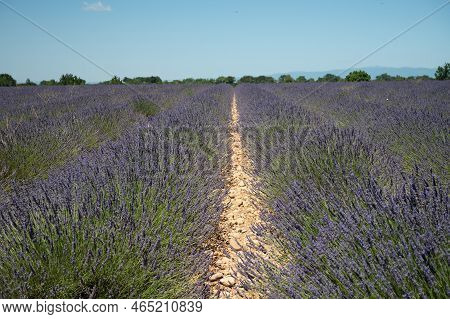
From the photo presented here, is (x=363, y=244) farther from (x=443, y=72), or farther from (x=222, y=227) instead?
(x=443, y=72)

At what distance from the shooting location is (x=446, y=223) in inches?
50.9

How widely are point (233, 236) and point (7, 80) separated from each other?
33.1m

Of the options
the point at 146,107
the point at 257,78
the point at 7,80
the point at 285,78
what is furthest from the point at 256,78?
the point at 146,107

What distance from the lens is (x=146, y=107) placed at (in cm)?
868

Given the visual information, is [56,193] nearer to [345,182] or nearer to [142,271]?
[142,271]

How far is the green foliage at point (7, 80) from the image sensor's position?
2777cm

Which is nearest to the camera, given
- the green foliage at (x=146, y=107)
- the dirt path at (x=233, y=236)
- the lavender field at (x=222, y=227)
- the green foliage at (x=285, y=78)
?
the lavender field at (x=222, y=227)

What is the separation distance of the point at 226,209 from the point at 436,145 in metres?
2.07

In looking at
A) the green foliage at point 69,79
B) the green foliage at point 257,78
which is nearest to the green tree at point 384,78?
the green foliage at point 257,78

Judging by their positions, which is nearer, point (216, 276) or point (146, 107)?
point (216, 276)

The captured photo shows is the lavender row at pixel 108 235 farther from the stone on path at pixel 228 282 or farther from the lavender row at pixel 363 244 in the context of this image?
the lavender row at pixel 363 244

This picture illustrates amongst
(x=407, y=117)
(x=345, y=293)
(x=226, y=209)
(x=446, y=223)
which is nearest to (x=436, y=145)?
(x=407, y=117)

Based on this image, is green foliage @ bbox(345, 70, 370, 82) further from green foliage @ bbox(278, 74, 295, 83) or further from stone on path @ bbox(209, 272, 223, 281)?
stone on path @ bbox(209, 272, 223, 281)

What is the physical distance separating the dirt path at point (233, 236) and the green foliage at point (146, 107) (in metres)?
4.33
